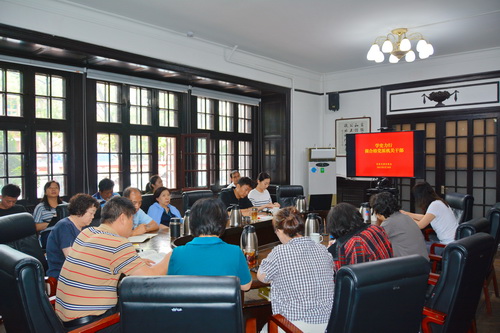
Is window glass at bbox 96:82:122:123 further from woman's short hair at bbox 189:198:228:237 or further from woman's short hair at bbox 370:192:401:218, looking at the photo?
woman's short hair at bbox 370:192:401:218

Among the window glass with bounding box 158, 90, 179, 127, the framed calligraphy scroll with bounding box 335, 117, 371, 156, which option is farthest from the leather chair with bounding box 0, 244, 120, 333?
the framed calligraphy scroll with bounding box 335, 117, 371, 156

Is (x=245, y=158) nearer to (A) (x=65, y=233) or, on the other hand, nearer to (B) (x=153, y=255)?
(B) (x=153, y=255)

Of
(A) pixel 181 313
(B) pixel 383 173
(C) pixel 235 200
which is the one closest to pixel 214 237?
(A) pixel 181 313

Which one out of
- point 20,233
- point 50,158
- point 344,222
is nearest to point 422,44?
point 344,222

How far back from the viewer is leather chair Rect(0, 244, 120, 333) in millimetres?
1570

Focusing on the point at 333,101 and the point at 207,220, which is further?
the point at 333,101

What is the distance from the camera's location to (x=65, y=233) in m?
2.44

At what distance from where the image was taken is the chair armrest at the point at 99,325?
5.79 feet

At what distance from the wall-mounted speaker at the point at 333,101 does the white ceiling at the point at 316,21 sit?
1464mm

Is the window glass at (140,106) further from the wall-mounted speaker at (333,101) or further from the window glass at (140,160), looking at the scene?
the wall-mounted speaker at (333,101)

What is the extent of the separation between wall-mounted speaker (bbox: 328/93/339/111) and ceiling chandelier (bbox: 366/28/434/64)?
2002 millimetres

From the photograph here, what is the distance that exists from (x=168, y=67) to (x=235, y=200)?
78.4 inches

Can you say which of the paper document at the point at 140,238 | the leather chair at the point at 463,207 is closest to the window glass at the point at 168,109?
the paper document at the point at 140,238

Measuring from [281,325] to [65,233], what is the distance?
1523mm
